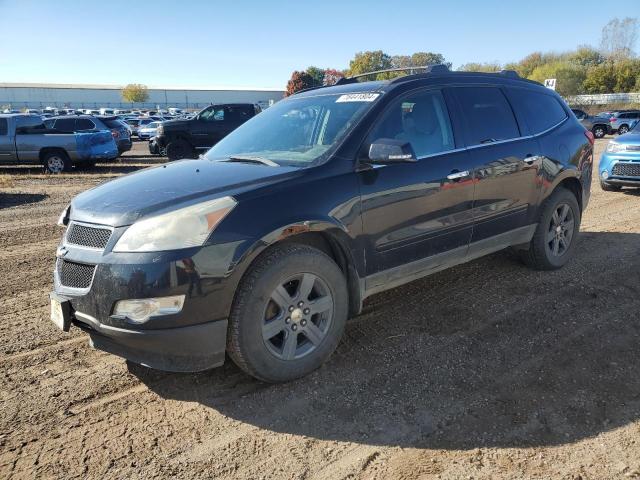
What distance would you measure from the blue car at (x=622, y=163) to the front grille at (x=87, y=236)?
9.33 meters

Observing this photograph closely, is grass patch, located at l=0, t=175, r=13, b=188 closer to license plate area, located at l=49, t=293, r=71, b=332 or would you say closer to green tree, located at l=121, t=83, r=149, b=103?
license plate area, located at l=49, t=293, r=71, b=332

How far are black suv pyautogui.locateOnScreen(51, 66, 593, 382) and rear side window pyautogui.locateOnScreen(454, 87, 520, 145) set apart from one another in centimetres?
1

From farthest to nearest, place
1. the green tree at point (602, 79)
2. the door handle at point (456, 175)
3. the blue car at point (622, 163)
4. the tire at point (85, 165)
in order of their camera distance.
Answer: the green tree at point (602, 79), the tire at point (85, 165), the blue car at point (622, 163), the door handle at point (456, 175)

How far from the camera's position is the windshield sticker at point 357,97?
12.2ft

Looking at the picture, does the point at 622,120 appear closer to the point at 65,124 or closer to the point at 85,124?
the point at 85,124

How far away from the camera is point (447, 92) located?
412 cm

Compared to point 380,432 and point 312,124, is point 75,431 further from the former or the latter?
point 312,124

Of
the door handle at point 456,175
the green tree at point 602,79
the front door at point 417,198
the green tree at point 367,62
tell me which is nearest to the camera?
the front door at point 417,198

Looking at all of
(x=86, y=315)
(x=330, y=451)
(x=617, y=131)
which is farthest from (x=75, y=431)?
(x=617, y=131)

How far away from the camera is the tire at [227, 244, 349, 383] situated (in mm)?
2877

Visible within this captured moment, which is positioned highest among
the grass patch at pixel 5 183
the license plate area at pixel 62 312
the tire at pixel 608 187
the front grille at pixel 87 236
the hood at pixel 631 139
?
the hood at pixel 631 139

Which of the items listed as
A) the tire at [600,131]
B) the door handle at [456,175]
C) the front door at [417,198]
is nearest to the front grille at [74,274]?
the front door at [417,198]

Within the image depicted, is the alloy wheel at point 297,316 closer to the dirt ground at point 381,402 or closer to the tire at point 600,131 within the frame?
the dirt ground at point 381,402

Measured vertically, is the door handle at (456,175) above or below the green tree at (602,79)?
below
